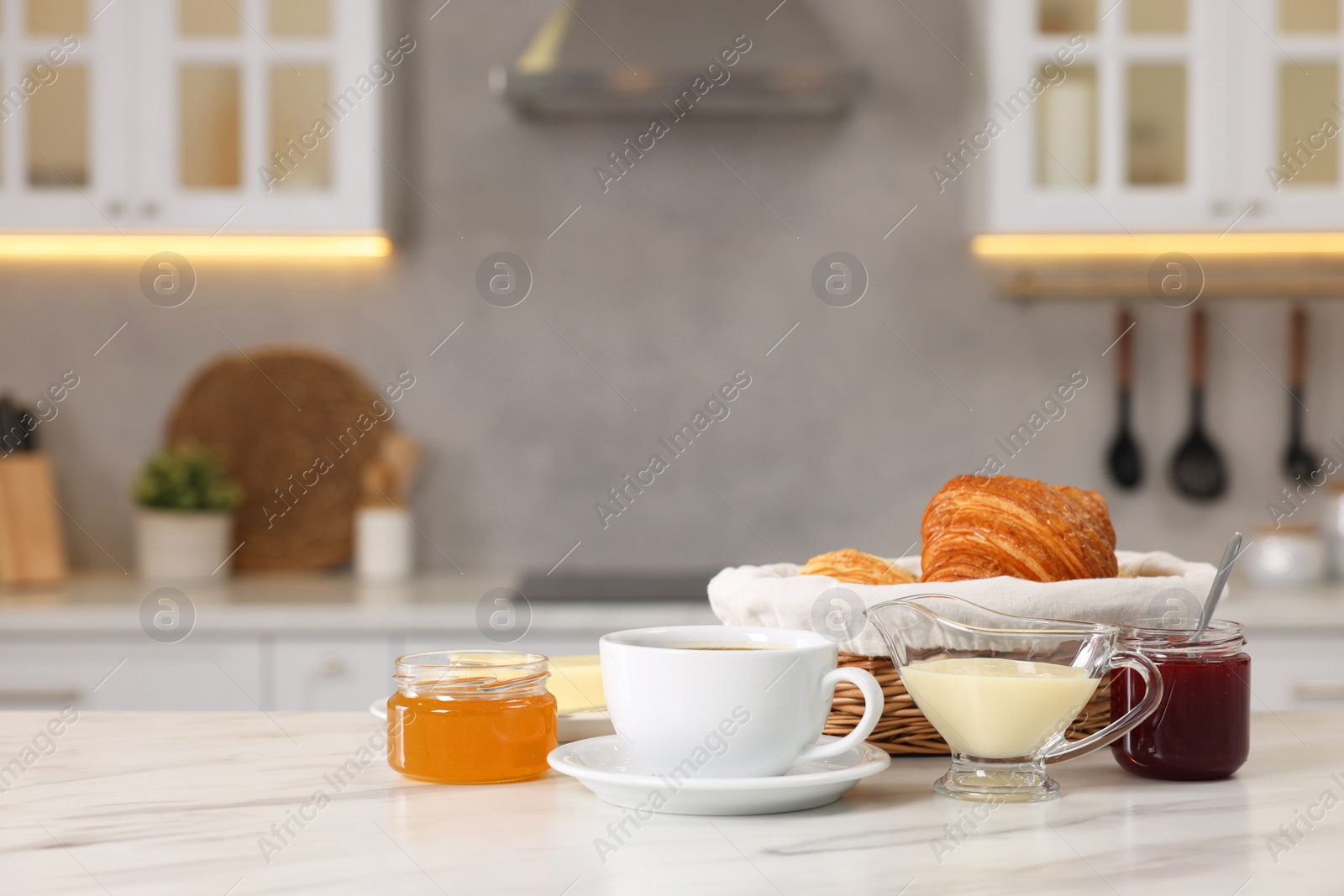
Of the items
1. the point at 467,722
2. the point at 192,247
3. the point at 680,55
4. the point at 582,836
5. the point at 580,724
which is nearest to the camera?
the point at 582,836

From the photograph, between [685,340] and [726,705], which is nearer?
[726,705]

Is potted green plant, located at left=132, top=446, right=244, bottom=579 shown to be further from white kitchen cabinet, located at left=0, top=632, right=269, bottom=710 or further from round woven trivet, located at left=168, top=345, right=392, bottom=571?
white kitchen cabinet, located at left=0, top=632, right=269, bottom=710

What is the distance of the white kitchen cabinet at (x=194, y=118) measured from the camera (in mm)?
2236

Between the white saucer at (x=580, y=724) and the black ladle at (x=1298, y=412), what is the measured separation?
212cm

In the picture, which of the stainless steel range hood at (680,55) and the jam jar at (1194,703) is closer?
the jam jar at (1194,703)

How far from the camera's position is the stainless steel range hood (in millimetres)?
2168

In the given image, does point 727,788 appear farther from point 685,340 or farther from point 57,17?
point 57,17

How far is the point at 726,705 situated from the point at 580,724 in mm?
218

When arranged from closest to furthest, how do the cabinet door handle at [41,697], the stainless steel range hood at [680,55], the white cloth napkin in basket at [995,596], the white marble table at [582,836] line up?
the white marble table at [582,836] < the white cloth napkin in basket at [995,596] < the cabinet door handle at [41,697] < the stainless steel range hood at [680,55]

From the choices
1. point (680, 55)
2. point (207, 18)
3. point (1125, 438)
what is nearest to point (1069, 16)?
point (680, 55)

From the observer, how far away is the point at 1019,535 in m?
0.90

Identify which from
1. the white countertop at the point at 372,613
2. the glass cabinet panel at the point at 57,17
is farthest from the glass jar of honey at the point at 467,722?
the glass cabinet panel at the point at 57,17

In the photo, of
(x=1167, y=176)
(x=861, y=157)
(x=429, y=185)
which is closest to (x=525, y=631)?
(x=429, y=185)

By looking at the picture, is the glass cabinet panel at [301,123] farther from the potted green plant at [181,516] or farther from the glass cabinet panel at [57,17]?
the potted green plant at [181,516]
